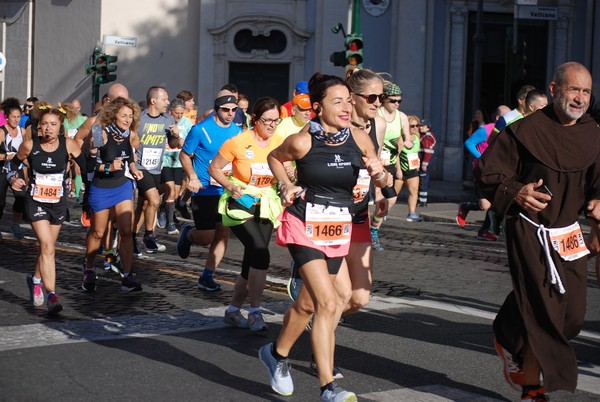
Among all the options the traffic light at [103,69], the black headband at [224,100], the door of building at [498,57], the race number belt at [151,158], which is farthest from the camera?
the door of building at [498,57]

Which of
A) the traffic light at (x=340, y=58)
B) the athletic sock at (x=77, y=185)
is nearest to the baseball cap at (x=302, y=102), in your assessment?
the traffic light at (x=340, y=58)

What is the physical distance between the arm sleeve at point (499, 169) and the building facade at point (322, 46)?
2473 cm

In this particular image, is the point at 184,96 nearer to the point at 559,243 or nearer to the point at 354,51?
the point at 354,51

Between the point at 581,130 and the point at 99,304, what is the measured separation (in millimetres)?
4778

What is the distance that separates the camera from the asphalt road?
671 centimetres

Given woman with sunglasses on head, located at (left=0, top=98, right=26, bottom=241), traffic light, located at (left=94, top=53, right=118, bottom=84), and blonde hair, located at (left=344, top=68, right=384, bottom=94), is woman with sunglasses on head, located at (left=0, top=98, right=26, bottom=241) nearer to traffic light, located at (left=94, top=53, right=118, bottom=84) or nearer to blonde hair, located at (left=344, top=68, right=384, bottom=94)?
blonde hair, located at (left=344, top=68, right=384, bottom=94)

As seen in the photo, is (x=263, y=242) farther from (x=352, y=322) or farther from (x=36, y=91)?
(x=36, y=91)

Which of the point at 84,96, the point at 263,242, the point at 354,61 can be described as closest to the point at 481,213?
the point at 354,61

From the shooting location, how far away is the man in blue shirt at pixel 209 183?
1034 cm

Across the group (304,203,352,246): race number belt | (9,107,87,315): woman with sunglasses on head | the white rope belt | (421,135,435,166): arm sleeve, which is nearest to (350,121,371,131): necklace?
(304,203,352,246): race number belt

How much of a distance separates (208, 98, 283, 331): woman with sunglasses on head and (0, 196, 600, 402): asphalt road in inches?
11.9

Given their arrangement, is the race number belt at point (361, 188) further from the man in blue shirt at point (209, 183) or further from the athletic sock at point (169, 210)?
the athletic sock at point (169, 210)

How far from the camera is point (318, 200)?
6.62m

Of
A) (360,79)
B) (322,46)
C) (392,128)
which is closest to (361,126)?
(360,79)
